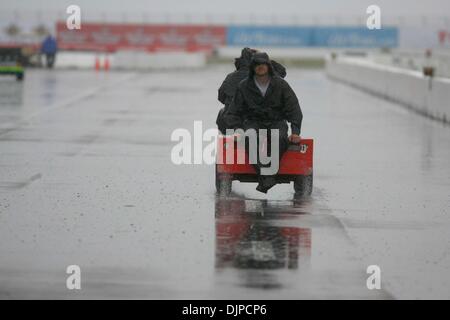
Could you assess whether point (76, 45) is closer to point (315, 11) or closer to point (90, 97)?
point (315, 11)

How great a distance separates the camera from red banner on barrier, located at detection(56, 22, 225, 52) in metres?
85.3

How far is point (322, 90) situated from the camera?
1796 inches

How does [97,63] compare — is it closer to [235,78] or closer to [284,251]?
[235,78]

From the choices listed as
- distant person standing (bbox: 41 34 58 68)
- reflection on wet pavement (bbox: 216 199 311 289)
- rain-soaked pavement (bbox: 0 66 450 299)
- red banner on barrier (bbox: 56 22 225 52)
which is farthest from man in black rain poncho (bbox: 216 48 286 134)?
red banner on barrier (bbox: 56 22 225 52)

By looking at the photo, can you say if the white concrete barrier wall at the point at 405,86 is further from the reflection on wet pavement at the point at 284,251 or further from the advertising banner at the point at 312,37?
the advertising banner at the point at 312,37

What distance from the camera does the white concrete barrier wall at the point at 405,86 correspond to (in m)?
30.1

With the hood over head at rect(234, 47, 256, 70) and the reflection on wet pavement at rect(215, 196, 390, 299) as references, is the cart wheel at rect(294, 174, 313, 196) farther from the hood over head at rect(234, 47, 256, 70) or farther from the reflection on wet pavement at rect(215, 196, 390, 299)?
the hood over head at rect(234, 47, 256, 70)

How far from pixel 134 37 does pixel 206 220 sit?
2931 inches

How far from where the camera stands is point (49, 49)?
6469 cm

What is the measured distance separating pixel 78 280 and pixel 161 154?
10.9 m

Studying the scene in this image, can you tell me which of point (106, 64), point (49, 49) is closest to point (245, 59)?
point (49, 49)

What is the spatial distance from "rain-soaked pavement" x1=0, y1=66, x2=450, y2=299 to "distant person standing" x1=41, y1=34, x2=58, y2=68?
37.1 metres
